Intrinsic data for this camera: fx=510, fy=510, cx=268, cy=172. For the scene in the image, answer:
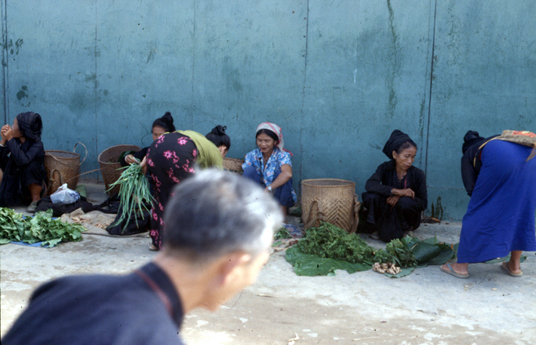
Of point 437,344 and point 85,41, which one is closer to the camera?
point 437,344

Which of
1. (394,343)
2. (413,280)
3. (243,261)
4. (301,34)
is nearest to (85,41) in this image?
(301,34)

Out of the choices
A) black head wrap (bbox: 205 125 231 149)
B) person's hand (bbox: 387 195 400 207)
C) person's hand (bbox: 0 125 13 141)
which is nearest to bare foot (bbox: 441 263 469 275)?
person's hand (bbox: 387 195 400 207)

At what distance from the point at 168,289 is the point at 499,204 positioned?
3.63 meters

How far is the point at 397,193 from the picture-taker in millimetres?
5242

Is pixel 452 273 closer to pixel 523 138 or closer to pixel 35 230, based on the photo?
pixel 523 138

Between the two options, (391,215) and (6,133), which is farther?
(6,133)

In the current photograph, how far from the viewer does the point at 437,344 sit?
312 centimetres

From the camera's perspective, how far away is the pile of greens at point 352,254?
14.5 feet

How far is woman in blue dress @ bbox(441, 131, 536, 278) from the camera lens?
13.1ft

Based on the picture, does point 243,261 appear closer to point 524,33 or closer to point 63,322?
point 63,322

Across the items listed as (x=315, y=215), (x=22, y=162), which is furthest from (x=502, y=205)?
(x=22, y=162)

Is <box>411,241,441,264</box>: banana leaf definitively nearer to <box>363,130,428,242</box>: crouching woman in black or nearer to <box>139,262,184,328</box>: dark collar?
<box>363,130,428,242</box>: crouching woman in black

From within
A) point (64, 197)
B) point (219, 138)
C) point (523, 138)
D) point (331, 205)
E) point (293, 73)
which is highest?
point (293, 73)

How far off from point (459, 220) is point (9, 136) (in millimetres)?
5532
